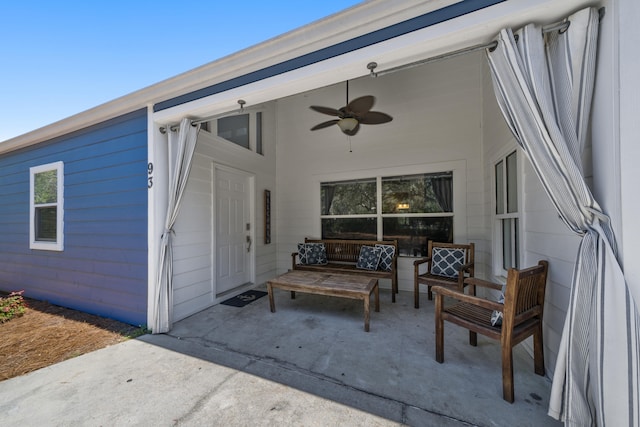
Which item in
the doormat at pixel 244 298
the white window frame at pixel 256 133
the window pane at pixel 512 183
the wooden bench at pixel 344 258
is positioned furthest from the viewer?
the white window frame at pixel 256 133

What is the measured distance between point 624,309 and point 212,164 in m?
4.02

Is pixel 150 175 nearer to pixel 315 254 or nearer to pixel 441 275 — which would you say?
pixel 315 254

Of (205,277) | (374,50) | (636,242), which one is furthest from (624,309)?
(205,277)

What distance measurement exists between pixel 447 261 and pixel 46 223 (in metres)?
A: 6.44

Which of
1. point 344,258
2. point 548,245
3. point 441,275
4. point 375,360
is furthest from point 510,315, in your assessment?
point 344,258

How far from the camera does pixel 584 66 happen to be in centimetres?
141

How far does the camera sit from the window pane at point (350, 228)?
4.71m

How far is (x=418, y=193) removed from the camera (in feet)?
14.4

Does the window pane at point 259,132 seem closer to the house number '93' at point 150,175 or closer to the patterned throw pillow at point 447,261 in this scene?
the house number '93' at point 150,175

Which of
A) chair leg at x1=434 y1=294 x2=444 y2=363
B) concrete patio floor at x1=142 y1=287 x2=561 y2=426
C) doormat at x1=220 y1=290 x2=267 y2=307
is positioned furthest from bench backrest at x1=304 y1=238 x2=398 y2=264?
chair leg at x1=434 y1=294 x2=444 y2=363

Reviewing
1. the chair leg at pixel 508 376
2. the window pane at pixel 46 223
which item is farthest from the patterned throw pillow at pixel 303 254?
the window pane at pixel 46 223

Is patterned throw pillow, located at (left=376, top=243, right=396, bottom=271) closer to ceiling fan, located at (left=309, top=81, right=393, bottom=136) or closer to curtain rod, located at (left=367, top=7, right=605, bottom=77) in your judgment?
ceiling fan, located at (left=309, top=81, right=393, bottom=136)

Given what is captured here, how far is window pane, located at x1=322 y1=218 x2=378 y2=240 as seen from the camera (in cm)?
471

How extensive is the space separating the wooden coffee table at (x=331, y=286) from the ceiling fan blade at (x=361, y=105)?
2.31 meters
